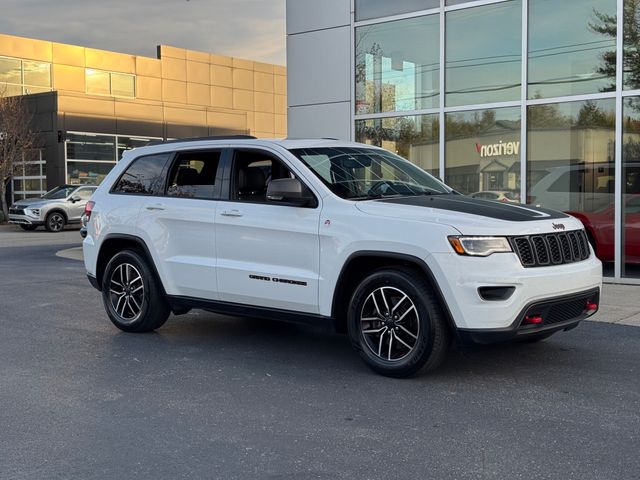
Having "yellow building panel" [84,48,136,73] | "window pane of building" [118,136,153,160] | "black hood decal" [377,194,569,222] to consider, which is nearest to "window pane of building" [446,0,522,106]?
"black hood decal" [377,194,569,222]

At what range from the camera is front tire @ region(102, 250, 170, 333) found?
7363 mm

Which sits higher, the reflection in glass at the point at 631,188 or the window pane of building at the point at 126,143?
the window pane of building at the point at 126,143

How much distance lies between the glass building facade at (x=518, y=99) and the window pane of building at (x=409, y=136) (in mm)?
19

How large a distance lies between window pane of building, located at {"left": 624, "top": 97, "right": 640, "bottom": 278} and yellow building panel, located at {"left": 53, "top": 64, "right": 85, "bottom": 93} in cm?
3759

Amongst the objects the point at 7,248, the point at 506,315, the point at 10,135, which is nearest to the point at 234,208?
the point at 506,315

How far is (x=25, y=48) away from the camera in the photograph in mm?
41906

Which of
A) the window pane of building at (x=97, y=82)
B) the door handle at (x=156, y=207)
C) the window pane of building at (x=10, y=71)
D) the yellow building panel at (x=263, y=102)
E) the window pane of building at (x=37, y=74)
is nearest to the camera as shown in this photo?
the door handle at (x=156, y=207)

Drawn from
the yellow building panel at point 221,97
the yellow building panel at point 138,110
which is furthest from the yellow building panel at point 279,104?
the yellow building panel at point 138,110

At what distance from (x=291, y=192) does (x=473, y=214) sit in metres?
1.48

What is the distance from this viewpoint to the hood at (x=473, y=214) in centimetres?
539

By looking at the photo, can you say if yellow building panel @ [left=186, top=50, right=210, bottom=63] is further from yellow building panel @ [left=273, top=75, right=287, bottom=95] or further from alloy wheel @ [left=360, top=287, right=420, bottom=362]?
alloy wheel @ [left=360, top=287, right=420, bottom=362]

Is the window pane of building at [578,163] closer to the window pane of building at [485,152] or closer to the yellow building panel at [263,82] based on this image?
the window pane of building at [485,152]

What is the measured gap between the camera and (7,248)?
61.6ft

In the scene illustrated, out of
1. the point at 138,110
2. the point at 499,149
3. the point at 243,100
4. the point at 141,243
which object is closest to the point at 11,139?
the point at 138,110
